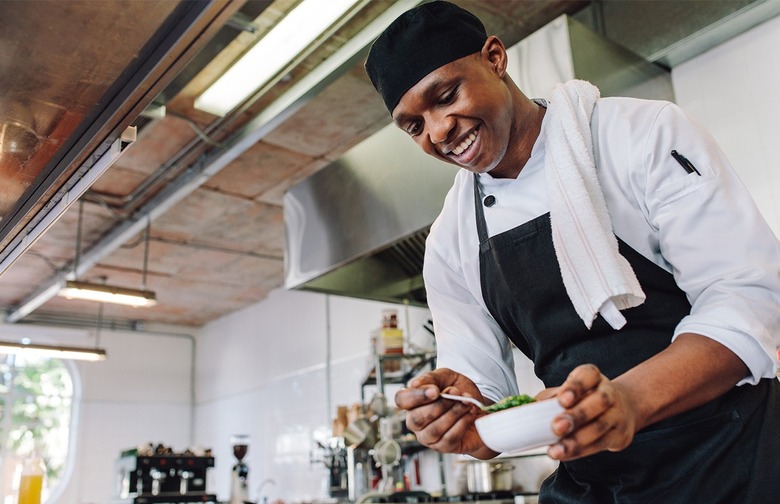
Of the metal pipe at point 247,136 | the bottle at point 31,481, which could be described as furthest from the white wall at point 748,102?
the bottle at point 31,481

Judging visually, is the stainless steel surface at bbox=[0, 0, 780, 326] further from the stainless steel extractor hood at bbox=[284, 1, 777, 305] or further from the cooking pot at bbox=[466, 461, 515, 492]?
the cooking pot at bbox=[466, 461, 515, 492]

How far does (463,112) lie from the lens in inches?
45.3

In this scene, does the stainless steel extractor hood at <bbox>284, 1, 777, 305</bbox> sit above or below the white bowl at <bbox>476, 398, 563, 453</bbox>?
above

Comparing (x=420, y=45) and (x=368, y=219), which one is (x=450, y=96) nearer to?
(x=420, y=45)

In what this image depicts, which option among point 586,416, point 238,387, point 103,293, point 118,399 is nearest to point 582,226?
point 586,416

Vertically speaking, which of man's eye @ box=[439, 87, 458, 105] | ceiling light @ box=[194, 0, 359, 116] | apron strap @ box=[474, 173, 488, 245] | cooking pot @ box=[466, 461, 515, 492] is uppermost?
ceiling light @ box=[194, 0, 359, 116]

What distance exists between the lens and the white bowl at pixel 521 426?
0.75m

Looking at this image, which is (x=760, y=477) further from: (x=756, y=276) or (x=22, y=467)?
(x=22, y=467)

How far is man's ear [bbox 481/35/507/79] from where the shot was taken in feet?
4.07

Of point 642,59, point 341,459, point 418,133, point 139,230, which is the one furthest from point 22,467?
point 139,230

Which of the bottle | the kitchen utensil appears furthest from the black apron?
the kitchen utensil

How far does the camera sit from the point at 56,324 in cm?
863

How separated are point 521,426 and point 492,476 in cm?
353

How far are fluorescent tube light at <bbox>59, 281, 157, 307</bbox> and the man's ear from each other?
4.17 m
